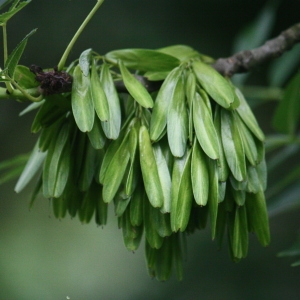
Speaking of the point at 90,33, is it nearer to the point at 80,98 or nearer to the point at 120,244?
the point at 120,244

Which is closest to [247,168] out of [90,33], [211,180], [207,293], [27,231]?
[211,180]

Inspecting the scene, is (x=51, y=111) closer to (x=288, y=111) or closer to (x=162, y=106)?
(x=162, y=106)

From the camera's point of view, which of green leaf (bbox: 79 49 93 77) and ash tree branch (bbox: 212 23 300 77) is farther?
ash tree branch (bbox: 212 23 300 77)

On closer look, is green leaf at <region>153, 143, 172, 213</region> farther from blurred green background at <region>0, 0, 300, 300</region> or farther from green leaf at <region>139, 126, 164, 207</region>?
blurred green background at <region>0, 0, 300, 300</region>

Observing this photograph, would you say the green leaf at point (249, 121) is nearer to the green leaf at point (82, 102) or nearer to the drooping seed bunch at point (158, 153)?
the drooping seed bunch at point (158, 153)

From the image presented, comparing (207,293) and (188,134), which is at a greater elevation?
(188,134)

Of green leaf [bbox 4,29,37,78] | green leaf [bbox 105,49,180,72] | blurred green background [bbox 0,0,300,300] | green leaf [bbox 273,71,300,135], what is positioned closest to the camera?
green leaf [bbox 4,29,37,78]

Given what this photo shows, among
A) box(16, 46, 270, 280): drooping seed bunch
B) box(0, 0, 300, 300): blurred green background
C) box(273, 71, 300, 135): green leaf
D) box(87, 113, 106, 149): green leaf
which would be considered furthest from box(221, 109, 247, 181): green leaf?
box(0, 0, 300, 300): blurred green background

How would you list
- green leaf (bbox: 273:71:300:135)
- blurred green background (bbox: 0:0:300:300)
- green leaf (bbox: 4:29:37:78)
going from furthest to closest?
blurred green background (bbox: 0:0:300:300)
green leaf (bbox: 273:71:300:135)
green leaf (bbox: 4:29:37:78)
